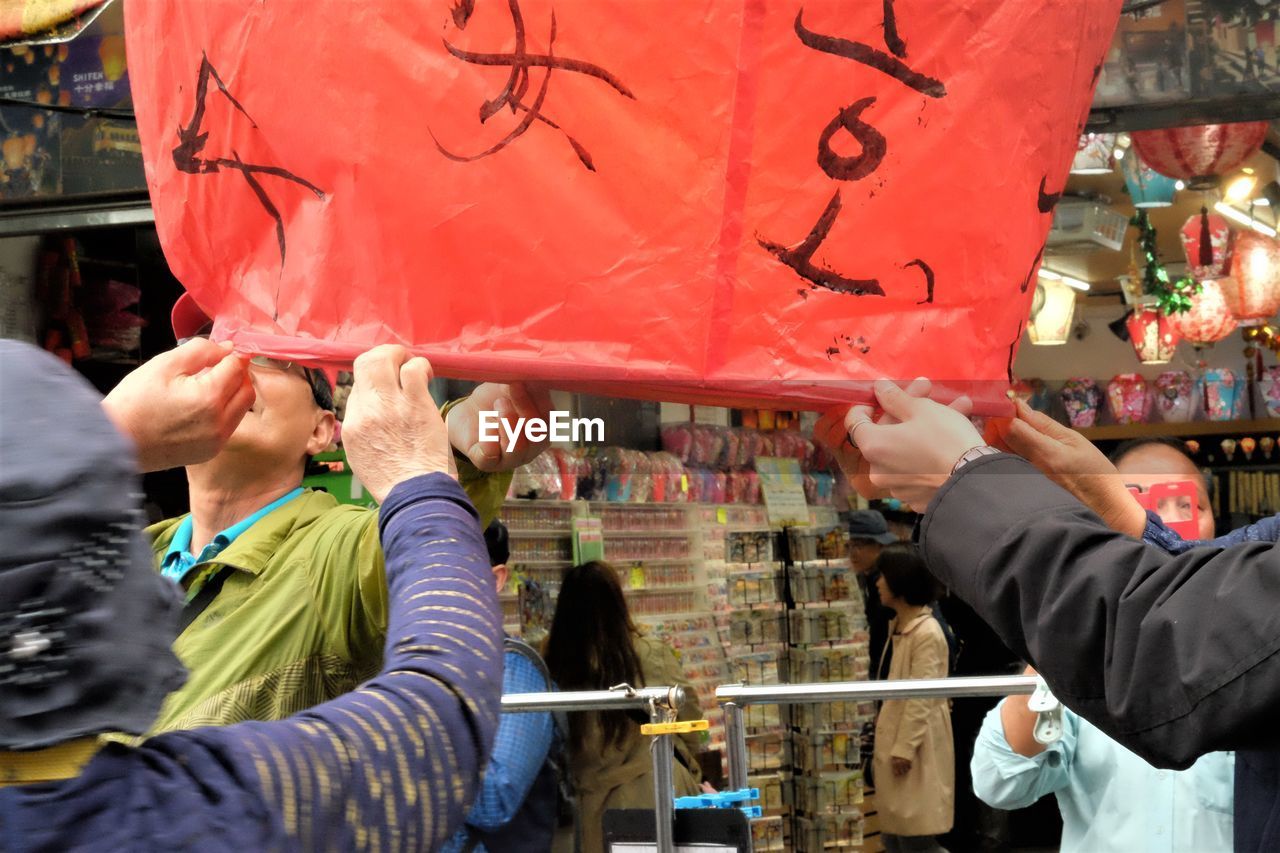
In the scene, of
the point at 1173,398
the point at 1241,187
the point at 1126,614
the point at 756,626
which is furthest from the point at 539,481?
the point at 1173,398

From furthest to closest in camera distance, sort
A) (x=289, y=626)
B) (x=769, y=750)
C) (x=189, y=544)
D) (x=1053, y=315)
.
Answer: (x=1053, y=315) < (x=769, y=750) < (x=189, y=544) < (x=289, y=626)

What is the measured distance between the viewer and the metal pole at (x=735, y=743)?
1.90 meters

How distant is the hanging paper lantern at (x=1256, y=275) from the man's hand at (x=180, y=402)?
5.17 meters

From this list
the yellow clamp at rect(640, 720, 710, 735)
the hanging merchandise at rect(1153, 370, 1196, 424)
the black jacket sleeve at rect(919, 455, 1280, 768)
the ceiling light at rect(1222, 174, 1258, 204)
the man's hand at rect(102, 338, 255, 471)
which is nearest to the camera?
the black jacket sleeve at rect(919, 455, 1280, 768)

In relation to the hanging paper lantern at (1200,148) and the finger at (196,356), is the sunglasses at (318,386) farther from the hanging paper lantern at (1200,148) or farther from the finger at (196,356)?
the hanging paper lantern at (1200,148)

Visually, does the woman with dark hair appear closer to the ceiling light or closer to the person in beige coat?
the person in beige coat

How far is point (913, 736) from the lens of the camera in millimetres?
4496

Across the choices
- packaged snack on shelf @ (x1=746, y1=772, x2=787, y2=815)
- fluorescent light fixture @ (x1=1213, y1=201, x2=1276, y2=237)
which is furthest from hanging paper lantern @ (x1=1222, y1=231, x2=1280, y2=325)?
packaged snack on shelf @ (x1=746, y1=772, x2=787, y2=815)

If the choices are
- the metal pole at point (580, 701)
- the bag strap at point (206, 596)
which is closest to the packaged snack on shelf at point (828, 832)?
the metal pole at point (580, 701)

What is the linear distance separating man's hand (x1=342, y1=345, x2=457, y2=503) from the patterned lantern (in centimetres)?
512

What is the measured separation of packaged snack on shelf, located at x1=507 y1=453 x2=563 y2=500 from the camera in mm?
3475

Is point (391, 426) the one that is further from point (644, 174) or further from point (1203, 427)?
point (1203, 427)

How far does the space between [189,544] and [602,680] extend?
1656mm

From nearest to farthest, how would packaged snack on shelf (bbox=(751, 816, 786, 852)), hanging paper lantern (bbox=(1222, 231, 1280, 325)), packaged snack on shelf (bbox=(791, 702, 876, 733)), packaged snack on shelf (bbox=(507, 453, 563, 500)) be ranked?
packaged snack on shelf (bbox=(507, 453, 563, 500)), packaged snack on shelf (bbox=(751, 816, 786, 852)), packaged snack on shelf (bbox=(791, 702, 876, 733)), hanging paper lantern (bbox=(1222, 231, 1280, 325))
